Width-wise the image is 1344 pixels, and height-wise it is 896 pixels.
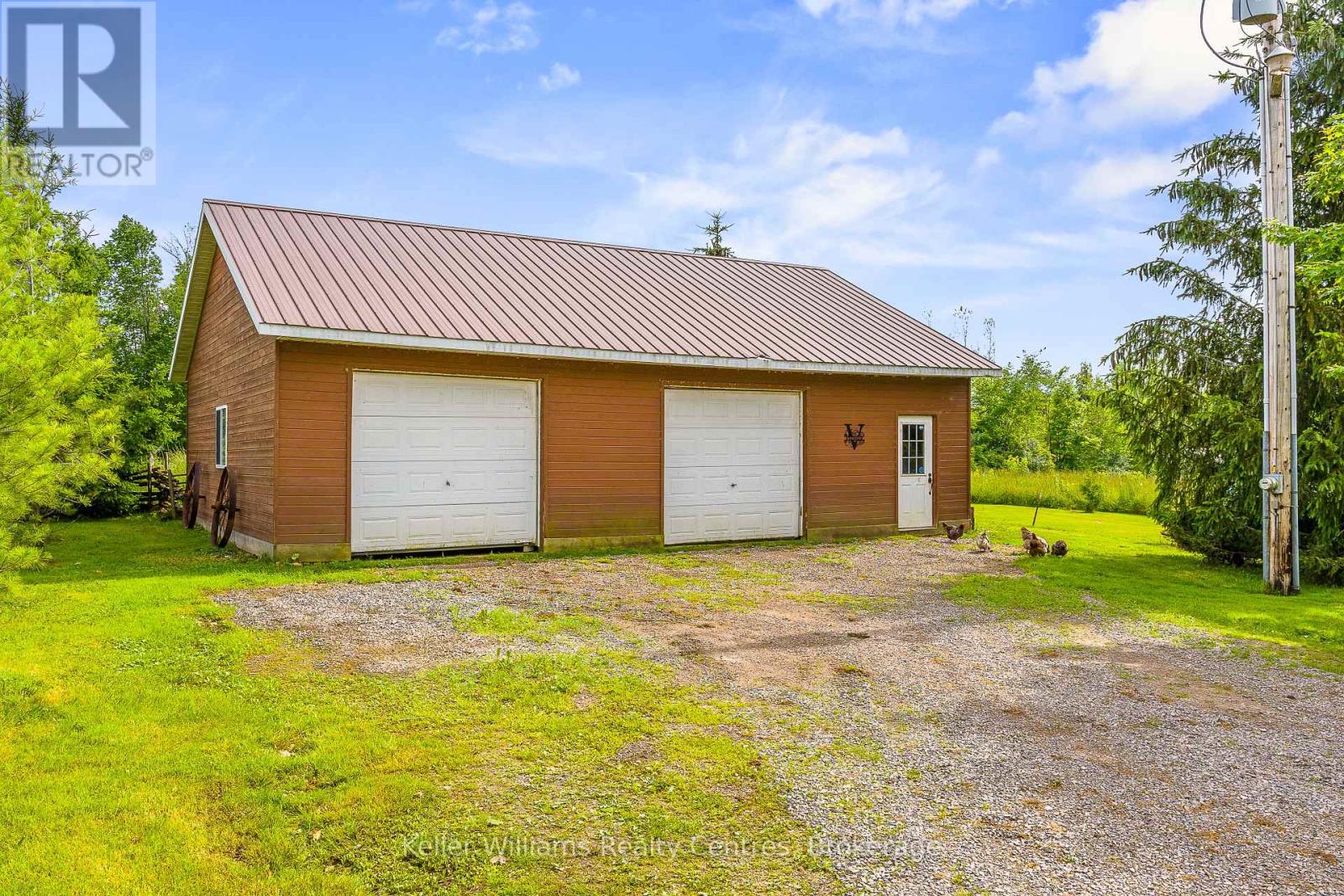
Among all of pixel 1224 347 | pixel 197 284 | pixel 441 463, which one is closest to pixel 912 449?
pixel 1224 347

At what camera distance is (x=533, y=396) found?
11.3 m

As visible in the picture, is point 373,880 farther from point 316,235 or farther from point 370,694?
point 316,235

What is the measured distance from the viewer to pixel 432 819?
334 centimetres

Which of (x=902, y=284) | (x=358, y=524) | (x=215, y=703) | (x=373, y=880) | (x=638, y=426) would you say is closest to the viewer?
(x=373, y=880)

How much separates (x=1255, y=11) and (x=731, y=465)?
846cm

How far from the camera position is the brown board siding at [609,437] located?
32.6ft

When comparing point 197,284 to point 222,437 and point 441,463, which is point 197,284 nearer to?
point 222,437

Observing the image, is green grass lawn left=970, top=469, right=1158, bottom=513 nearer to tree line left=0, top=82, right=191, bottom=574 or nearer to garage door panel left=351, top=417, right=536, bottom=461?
garage door panel left=351, top=417, right=536, bottom=461

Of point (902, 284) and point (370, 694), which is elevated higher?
point (902, 284)

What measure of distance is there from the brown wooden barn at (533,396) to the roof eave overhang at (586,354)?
0.03 meters

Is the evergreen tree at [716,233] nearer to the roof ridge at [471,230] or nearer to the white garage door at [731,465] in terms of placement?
the roof ridge at [471,230]

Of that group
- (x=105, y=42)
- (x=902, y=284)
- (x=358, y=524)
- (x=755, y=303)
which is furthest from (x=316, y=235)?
(x=902, y=284)

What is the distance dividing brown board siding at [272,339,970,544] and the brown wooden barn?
0.09 feet

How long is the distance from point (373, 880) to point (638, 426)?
9.30 m
